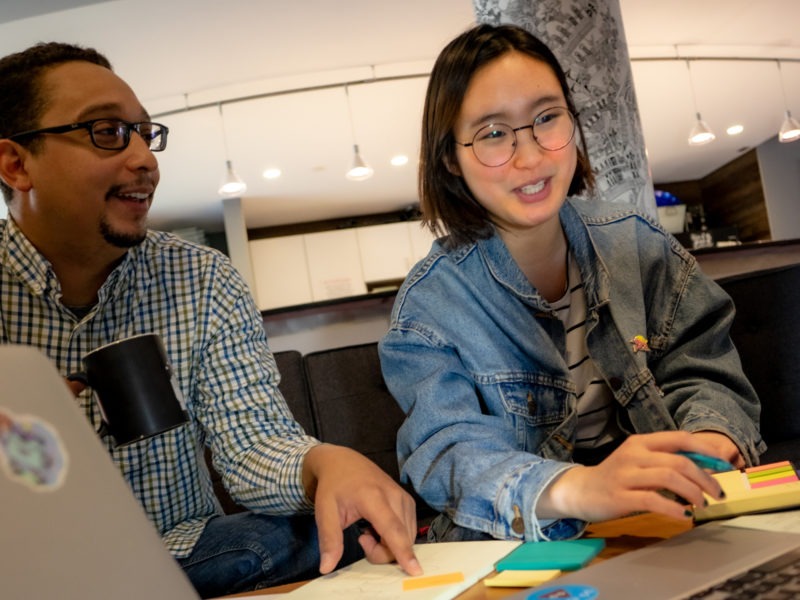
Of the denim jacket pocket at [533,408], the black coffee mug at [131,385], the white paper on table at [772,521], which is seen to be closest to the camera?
the white paper on table at [772,521]

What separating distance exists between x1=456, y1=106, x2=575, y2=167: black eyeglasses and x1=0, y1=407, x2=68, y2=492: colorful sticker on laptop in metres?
0.78

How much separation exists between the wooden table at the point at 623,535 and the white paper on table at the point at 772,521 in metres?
0.05

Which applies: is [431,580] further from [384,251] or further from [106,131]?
[384,251]

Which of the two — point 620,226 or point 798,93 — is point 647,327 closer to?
point 620,226

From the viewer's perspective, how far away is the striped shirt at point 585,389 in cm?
111

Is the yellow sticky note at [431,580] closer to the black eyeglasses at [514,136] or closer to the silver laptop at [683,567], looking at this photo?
the silver laptop at [683,567]

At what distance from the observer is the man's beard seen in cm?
123

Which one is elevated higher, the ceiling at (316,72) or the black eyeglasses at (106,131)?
the ceiling at (316,72)

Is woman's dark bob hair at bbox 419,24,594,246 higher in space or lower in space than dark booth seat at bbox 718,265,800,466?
higher

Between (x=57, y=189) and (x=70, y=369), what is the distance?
0.32m

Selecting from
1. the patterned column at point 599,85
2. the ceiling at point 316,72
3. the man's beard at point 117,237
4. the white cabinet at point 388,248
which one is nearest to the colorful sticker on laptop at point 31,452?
the man's beard at point 117,237

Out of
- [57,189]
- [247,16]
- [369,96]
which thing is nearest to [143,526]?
[57,189]

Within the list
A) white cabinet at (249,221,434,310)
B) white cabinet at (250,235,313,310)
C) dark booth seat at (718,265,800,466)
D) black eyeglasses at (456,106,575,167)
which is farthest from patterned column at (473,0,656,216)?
white cabinet at (250,235,313,310)

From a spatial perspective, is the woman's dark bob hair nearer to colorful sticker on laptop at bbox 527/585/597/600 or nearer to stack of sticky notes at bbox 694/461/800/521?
stack of sticky notes at bbox 694/461/800/521
